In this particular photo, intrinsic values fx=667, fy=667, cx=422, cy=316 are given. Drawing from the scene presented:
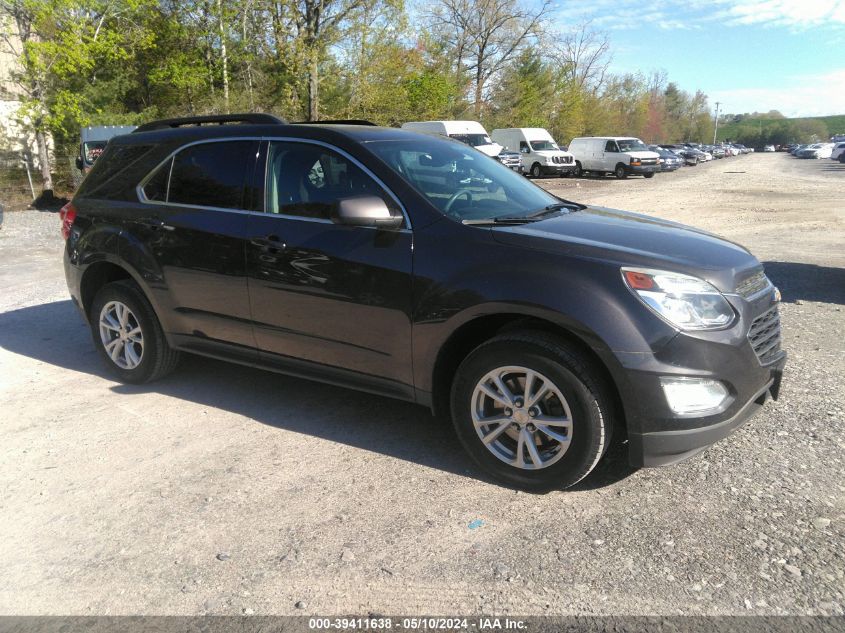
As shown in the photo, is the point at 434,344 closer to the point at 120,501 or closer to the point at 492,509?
the point at 492,509

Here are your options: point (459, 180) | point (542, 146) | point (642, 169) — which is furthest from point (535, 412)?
point (542, 146)

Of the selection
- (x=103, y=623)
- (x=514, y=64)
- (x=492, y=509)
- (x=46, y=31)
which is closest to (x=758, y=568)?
(x=492, y=509)

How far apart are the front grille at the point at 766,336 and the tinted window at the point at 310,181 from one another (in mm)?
2003

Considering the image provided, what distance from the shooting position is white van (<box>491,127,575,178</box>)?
34375 mm

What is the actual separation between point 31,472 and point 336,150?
249 cm

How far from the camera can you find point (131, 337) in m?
4.89

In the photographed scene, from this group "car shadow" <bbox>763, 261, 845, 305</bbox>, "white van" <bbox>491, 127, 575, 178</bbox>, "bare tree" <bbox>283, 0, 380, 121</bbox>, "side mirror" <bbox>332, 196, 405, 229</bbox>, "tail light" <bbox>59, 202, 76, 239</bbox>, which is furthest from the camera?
"white van" <bbox>491, 127, 575, 178</bbox>

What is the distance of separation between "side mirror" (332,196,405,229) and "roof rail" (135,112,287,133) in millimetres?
1070

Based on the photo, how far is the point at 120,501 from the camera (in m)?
3.38

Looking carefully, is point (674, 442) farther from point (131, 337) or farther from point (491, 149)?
point (491, 149)

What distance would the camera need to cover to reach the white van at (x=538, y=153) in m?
34.4

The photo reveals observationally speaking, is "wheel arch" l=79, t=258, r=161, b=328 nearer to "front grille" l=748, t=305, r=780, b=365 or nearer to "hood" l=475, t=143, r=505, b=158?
"front grille" l=748, t=305, r=780, b=365

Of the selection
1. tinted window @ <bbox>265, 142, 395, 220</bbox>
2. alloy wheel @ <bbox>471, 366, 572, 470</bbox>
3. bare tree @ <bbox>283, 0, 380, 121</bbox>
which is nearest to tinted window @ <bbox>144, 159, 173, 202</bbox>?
tinted window @ <bbox>265, 142, 395, 220</bbox>

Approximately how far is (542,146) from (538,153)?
130 cm
